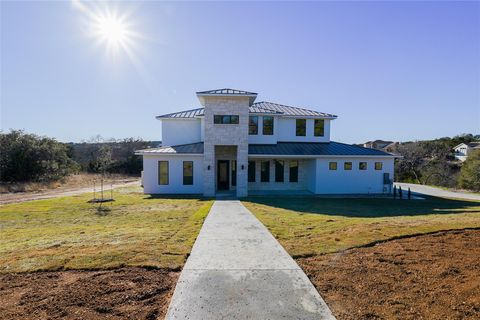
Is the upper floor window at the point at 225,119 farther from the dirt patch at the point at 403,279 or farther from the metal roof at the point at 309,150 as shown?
the dirt patch at the point at 403,279

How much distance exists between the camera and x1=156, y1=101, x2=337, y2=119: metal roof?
2070 centimetres

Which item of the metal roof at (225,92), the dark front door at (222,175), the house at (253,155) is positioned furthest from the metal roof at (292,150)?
the metal roof at (225,92)

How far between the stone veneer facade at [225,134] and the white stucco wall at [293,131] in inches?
199

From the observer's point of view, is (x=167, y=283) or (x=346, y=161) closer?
(x=167, y=283)

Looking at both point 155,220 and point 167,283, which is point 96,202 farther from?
point 167,283

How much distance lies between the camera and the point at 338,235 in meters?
7.29

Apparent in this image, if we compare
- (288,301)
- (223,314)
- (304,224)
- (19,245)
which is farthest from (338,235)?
(19,245)

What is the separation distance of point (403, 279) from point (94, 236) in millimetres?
7680

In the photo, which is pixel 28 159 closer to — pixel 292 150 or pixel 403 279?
pixel 292 150

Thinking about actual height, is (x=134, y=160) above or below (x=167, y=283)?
above

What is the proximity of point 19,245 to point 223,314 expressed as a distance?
627 cm

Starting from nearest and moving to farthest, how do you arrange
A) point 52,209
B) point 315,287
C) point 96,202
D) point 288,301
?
point 288,301
point 315,287
point 52,209
point 96,202

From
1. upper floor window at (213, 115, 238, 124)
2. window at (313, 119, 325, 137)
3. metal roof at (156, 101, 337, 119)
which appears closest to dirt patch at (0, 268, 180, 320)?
upper floor window at (213, 115, 238, 124)

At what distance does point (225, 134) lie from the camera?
1694 centimetres
